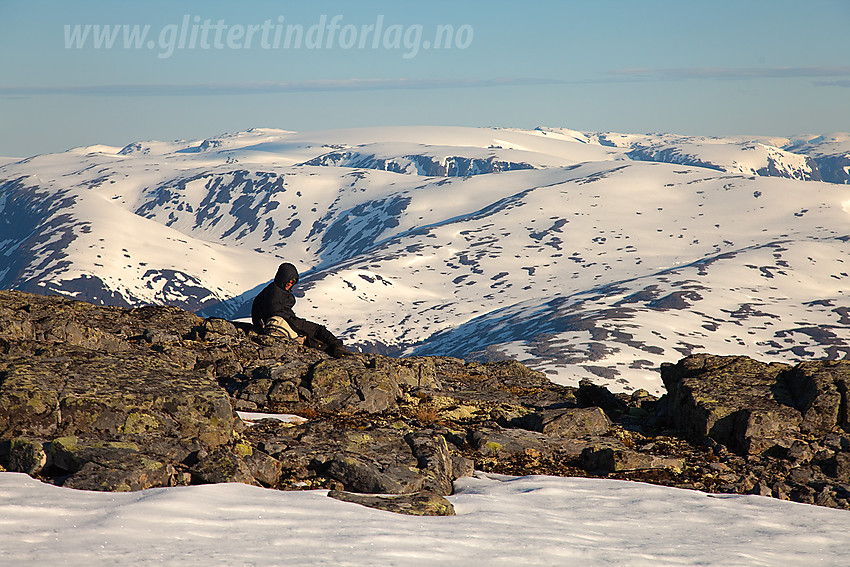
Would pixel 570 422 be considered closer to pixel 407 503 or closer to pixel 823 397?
pixel 823 397

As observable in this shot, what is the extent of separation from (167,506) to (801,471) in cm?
1297

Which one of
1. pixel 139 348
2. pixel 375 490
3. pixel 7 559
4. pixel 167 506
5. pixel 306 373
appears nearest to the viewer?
pixel 7 559

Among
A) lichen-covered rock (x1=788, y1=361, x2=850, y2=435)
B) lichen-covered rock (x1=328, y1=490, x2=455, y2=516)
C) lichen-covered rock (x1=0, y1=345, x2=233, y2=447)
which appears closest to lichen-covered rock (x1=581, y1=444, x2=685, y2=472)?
lichen-covered rock (x1=788, y1=361, x2=850, y2=435)

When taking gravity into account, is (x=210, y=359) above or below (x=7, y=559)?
above

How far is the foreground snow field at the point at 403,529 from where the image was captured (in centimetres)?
926

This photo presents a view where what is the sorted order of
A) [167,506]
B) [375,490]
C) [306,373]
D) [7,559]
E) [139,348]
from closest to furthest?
1. [7,559]
2. [167,506]
3. [375,490]
4. [306,373]
5. [139,348]

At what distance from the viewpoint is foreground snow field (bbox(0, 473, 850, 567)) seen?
30.4 feet

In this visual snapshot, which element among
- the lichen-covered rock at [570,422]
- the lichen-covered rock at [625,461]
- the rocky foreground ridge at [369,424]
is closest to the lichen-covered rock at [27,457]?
the rocky foreground ridge at [369,424]

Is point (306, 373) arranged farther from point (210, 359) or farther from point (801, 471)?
point (801, 471)

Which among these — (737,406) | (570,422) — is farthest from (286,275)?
(737,406)

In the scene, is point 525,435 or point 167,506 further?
point 525,435

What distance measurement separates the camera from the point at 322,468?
44.7 feet

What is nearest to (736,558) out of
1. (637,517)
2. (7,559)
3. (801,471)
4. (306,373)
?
(637,517)

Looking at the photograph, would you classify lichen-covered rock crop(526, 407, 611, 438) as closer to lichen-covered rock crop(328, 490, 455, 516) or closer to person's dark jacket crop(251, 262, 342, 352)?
lichen-covered rock crop(328, 490, 455, 516)
